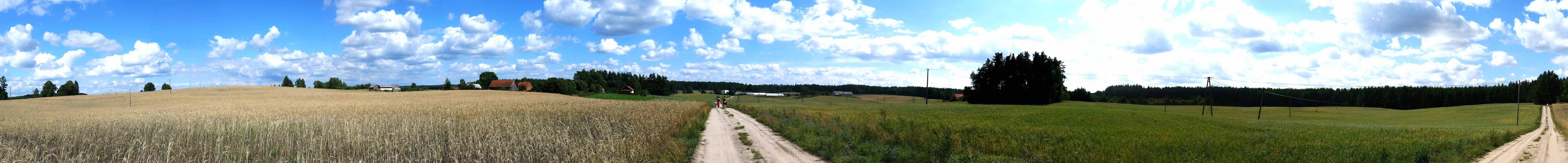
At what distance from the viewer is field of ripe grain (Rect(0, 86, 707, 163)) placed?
40.2 ft

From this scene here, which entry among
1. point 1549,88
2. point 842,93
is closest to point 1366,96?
point 1549,88

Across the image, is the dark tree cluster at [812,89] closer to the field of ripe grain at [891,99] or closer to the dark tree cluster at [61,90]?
the field of ripe grain at [891,99]

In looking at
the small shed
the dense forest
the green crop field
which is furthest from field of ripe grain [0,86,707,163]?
the small shed

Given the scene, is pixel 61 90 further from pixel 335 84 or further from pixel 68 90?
pixel 335 84

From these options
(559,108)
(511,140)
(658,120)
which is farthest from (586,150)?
(559,108)

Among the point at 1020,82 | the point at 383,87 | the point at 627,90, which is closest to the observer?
the point at 1020,82

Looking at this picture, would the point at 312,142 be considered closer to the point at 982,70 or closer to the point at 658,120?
the point at 658,120

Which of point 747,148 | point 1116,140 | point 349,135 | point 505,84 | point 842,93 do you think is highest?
point 505,84

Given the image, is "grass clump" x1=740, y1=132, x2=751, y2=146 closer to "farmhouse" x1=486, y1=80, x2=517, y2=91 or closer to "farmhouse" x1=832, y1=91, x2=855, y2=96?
"farmhouse" x1=486, y1=80, x2=517, y2=91

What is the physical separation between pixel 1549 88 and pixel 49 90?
480 feet

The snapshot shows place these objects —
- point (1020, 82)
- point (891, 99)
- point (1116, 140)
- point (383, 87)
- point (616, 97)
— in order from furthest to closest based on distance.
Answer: point (383, 87) → point (891, 99) → point (616, 97) → point (1020, 82) → point (1116, 140)

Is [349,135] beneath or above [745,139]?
above

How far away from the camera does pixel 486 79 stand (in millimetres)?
138500

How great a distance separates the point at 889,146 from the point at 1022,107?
79.3ft
